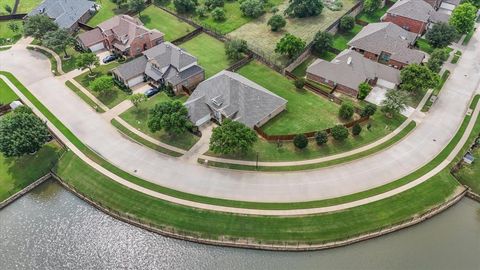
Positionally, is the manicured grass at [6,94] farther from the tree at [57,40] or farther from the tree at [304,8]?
the tree at [304,8]

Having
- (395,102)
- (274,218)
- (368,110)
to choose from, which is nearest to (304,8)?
(395,102)

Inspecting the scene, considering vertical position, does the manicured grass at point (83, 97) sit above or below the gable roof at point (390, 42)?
below

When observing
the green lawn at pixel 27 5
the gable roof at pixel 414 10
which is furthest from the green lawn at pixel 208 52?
the green lawn at pixel 27 5

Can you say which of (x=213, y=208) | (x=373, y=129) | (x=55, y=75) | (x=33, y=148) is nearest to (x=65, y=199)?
(x=33, y=148)

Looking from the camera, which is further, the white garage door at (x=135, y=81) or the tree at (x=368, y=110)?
the white garage door at (x=135, y=81)

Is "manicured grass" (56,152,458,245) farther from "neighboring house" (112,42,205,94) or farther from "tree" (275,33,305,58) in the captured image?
"tree" (275,33,305,58)

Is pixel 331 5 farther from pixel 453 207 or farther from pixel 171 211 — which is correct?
pixel 171 211

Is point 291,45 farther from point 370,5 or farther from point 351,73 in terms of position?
point 370,5

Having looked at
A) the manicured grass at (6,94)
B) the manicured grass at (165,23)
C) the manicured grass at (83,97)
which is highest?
the manicured grass at (165,23)
